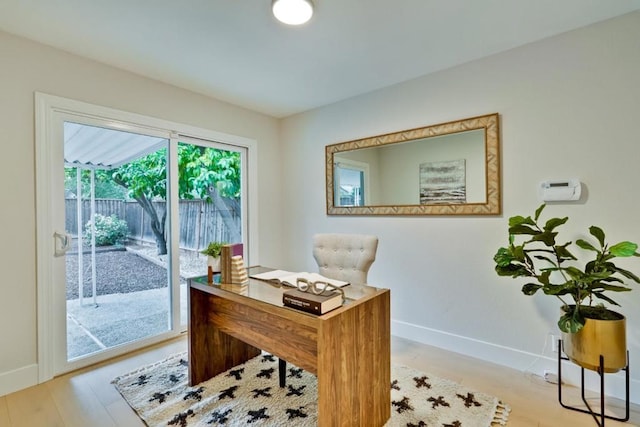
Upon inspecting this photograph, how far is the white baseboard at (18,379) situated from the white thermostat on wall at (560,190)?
3.83 metres

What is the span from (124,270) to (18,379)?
957 mm

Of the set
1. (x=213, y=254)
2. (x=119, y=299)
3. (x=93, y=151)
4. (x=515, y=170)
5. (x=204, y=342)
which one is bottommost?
(x=204, y=342)

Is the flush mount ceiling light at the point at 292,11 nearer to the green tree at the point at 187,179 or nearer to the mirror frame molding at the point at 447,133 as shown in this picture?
the mirror frame molding at the point at 447,133

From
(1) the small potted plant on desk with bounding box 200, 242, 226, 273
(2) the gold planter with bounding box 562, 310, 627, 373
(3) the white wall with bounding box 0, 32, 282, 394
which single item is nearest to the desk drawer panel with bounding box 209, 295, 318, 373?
(1) the small potted plant on desk with bounding box 200, 242, 226, 273

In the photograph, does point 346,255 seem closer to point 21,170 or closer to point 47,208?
point 47,208

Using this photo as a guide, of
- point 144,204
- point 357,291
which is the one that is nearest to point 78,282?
point 144,204

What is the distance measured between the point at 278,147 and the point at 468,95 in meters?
2.31

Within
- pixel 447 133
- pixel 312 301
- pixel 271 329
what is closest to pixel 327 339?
pixel 312 301

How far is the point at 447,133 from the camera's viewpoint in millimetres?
2633

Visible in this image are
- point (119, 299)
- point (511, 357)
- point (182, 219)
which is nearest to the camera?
point (511, 357)

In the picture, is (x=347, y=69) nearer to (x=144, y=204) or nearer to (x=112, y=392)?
(x=144, y=204)

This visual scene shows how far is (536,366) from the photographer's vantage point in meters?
2.25

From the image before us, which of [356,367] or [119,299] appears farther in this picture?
[119,299]

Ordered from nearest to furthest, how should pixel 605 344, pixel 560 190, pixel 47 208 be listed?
pixel 605 344
pixel 560 190
pixel 47 208
